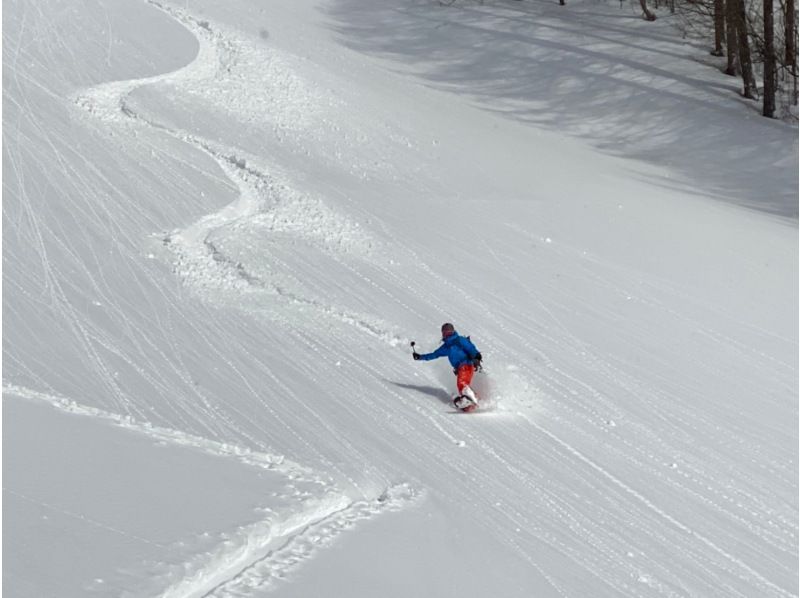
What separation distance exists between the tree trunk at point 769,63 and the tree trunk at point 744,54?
491mm

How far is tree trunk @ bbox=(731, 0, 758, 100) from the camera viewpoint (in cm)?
2391

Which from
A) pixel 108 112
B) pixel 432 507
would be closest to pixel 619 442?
pixel 432 507

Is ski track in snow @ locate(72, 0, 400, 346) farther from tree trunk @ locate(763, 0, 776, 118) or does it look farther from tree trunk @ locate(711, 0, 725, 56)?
tree trunk @ locate(711, 0, 725, 56)

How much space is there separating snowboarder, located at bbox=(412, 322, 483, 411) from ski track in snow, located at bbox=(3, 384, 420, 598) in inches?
74.3

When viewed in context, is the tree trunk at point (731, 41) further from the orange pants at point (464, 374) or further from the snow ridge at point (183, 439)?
the snow ridge at point (183, 439)

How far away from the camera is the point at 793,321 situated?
14555mm

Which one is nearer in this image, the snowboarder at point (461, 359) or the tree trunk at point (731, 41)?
the snowboarder at point (461, 359)

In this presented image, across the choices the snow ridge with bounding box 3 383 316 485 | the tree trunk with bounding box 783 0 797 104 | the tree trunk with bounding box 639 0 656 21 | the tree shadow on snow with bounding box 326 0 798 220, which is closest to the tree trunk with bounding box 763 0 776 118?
the tree shadow on snow with bounding box 326 0 798 220

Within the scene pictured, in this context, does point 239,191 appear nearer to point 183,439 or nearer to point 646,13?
point 183,439

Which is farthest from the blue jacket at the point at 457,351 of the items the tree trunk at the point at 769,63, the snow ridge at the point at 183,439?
the tree trunk at the point at 769,63

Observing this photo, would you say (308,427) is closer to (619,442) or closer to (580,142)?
(619,442)

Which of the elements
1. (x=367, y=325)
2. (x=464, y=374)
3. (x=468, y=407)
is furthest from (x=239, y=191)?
(x=468, y=407)

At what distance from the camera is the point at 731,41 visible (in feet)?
85.4

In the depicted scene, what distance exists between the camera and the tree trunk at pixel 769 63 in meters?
23.2
